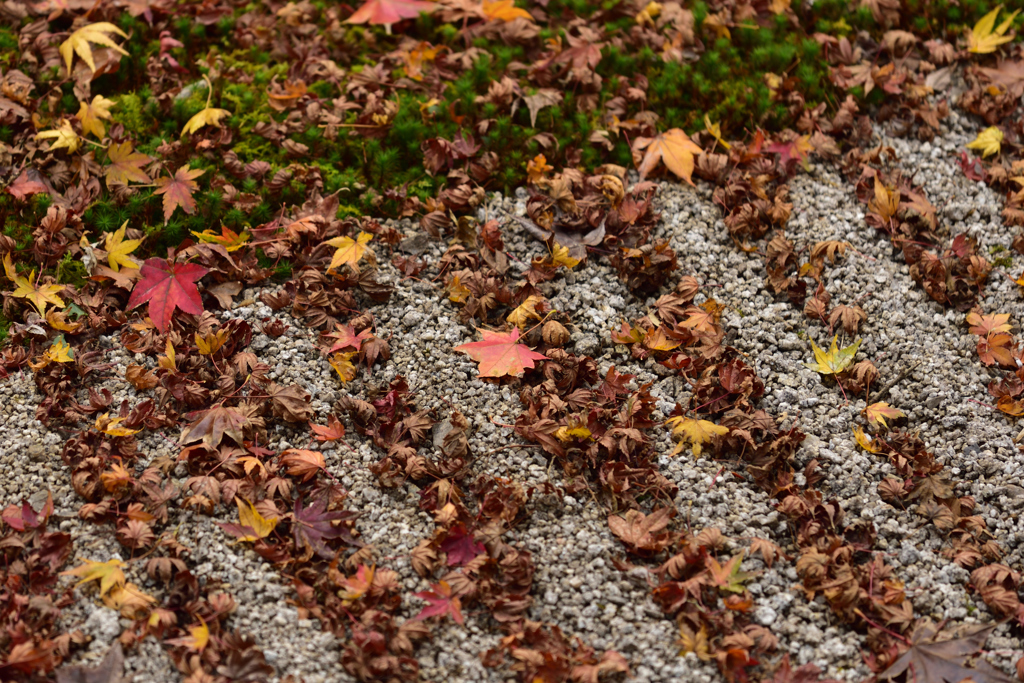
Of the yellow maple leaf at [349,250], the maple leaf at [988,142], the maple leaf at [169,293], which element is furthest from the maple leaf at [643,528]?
the maple leaf at [988,142]

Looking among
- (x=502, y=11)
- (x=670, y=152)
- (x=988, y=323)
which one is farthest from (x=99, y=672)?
(x=502, y=11)

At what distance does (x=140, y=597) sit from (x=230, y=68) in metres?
2.88

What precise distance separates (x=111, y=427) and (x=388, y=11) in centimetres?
269

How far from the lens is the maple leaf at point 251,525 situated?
286 centimetres

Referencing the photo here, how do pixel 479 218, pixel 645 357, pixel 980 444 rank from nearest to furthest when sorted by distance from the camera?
pixel 980 444 < pixel 645 357 < pixel 479 218

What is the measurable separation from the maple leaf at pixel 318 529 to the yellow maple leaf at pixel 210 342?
0.85 metres

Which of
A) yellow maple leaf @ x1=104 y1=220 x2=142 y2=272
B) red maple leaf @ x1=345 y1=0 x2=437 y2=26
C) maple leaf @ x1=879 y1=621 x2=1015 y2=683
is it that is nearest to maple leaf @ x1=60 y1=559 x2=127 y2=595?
yellow maple leaf @ x1=104 y1=220 x2=142 y2=272

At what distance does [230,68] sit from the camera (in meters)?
4.42

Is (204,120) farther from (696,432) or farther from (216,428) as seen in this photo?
(696,432)

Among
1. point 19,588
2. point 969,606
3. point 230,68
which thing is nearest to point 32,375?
point 19,588

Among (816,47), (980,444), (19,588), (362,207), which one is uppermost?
(816,47)

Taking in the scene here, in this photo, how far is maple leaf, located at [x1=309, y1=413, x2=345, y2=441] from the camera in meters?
3.18

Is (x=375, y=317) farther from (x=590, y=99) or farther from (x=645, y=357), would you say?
(x=590, y=99)

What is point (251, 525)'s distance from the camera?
9.43 ft
